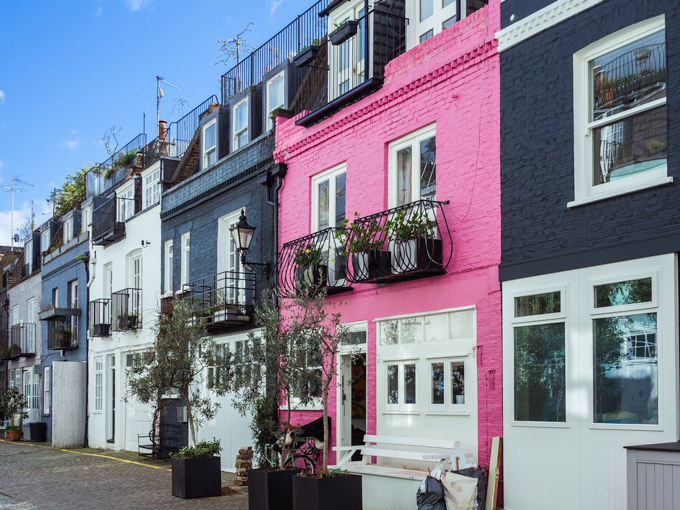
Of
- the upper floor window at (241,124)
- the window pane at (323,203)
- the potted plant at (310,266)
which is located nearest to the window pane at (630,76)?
the potted plant at (310,266)

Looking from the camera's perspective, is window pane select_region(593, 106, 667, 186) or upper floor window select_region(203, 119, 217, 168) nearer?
window pane select_region(593, 106, 667, 186)

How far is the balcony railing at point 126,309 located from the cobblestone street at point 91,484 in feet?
10.8

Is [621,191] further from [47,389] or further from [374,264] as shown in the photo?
[47,389]

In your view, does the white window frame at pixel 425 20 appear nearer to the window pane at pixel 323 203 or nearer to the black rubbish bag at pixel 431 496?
the window pane at pixel 323 203

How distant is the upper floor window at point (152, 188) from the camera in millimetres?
23250

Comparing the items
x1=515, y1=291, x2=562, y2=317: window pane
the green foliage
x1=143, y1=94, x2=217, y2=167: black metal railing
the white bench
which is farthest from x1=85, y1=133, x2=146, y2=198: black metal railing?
x1=515, y1=291, x2=562, y2=317: window pane

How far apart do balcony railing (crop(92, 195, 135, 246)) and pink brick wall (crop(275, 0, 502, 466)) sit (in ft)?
37.1

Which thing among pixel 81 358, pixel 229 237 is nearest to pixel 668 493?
pixel 229 237

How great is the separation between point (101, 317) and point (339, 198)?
1317cm

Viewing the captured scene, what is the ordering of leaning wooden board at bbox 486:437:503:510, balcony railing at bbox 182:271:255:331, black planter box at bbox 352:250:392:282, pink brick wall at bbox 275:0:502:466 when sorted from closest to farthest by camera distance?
1. leaning wooden board at bbox 486:437:503:510
2. pink brick wall at bbox 275:0:502:466
3. black planter box at bbox 352:250:392:282
4. balcony railing at bbox 182:271:255:331

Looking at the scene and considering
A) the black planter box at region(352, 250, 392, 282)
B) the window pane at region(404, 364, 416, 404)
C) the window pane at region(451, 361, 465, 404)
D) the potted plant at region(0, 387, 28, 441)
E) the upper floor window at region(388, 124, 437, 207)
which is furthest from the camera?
the potted plant at region(0, 387, 28, 441)

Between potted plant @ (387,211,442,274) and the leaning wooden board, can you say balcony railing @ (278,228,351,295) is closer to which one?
potted plant @ (387,211,442,274)

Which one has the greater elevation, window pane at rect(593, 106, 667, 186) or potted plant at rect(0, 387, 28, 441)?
window pane at rect(593, 106, 667, 186)

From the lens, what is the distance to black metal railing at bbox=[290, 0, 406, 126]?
14062mm
